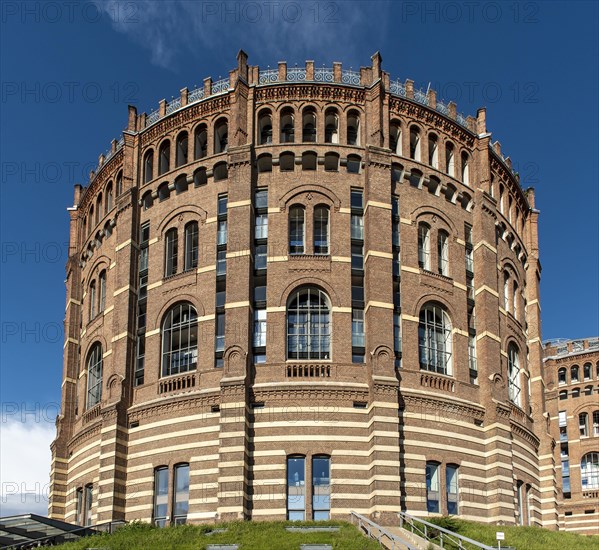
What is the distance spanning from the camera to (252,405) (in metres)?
46.2

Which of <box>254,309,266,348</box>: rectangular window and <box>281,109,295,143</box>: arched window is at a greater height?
<box>281,109,295,143</box>: arched window

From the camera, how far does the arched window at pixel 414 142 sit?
54.2 meters

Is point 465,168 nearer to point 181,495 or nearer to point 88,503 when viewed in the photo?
point 181,495

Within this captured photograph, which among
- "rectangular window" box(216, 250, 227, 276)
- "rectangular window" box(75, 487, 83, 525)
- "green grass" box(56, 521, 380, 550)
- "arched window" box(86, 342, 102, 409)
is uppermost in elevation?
"rectangular window" box(216, 250, 227, 276)

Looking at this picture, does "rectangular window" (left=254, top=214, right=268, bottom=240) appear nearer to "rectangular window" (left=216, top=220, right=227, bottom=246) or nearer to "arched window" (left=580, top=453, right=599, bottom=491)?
"rectangular window" (left=216, top=220, right=227, bottom=246)

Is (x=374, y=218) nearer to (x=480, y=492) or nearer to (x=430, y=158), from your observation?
A: (x=430, y=158)

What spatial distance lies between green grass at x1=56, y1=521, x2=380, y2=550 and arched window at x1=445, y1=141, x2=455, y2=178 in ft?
77.7

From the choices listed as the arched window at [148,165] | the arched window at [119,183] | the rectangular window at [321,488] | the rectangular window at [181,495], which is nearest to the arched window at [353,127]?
the arched window at [148,165]

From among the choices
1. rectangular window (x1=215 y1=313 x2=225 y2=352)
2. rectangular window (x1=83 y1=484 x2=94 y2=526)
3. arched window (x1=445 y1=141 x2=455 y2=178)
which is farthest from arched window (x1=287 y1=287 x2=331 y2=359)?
rectangular window (x1=83 y1=484 x2=94 y2=526)

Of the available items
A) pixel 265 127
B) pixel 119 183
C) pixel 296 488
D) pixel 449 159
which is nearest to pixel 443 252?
pixel 449 159

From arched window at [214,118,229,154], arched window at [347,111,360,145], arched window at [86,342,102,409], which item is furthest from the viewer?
arched window at [86,342,102,409]

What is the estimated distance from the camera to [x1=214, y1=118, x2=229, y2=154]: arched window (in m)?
53.2

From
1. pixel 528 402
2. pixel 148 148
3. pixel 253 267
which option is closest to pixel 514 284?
pixel 528 402

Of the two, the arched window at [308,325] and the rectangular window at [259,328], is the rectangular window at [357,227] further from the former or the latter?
the rectangular window at [259,328]
